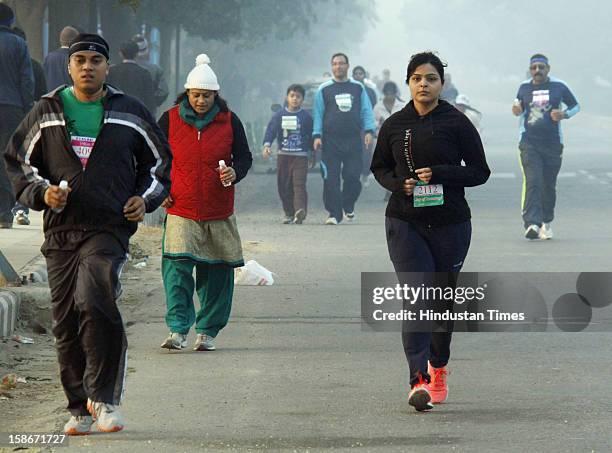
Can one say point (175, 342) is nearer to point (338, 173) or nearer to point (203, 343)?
point (203, 343)

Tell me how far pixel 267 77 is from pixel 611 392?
6423cm

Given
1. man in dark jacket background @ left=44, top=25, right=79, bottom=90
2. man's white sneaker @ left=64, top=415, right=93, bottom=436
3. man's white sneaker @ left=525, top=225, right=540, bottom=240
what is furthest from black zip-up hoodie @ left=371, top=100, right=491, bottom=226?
man in dark jacket background @ left=44, top=25, right=79, bottom=90

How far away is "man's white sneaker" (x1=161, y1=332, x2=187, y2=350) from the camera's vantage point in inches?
398

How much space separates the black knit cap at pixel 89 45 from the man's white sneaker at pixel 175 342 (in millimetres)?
3056

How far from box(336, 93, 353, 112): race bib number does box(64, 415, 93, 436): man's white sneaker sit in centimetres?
1248

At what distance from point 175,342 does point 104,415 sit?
9.14 ft

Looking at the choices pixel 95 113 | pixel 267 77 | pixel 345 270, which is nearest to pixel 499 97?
pixel 267 77

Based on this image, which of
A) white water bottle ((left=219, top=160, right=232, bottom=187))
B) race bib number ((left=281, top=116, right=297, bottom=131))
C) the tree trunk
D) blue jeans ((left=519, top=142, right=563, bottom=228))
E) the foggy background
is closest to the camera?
white water bottle ((left=219, top=160, right=232, bottom=187))

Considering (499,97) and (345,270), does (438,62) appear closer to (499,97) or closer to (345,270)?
(345,270)

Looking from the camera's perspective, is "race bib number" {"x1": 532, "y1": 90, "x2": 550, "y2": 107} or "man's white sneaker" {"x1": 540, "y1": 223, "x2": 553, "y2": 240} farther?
"man's white sneaker" {"x1": 540, "y1": 223, "x2": 553, "y2": 240}

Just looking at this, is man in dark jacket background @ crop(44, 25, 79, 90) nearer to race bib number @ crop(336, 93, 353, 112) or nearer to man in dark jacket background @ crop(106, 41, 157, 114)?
man in dark jacket background @ crop(106, 41, 157, 114)

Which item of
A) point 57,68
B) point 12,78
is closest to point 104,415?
point 12,78

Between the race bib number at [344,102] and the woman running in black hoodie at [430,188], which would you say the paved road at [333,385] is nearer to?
the woman running in black hoodie at [430,188]

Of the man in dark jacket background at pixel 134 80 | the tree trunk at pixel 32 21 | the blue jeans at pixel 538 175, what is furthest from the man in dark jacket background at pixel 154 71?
the blue jeans at pixel 538 175
